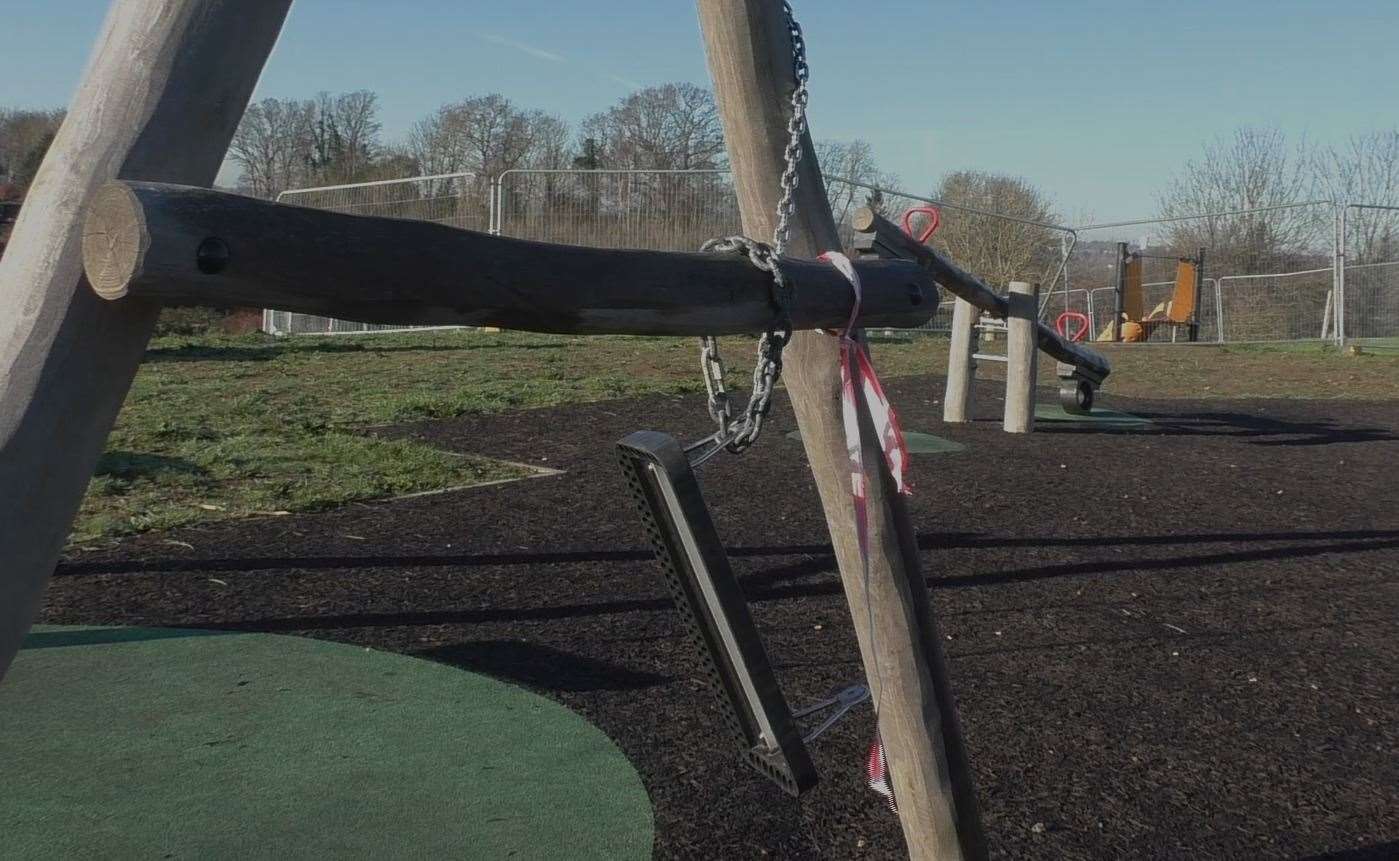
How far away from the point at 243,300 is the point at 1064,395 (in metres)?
10.2

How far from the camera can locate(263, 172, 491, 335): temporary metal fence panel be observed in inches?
738

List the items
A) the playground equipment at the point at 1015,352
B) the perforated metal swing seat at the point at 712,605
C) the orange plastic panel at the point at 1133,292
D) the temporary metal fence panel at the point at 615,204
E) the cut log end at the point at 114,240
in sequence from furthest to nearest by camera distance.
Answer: the orange plastic panel at the point at 1133,292 → the temporary metal fence panel at the point at 615,204 → the playground equipment at the point at 1015,352 → the perforated metal swing seat at the point at 712,605 → the cut log end at the point at 114,240

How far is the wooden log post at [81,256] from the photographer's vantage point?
1649 mm

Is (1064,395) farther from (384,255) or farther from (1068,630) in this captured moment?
(384,255)

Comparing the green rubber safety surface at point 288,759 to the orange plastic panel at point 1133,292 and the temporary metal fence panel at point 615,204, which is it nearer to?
the temporary metal fence panel at point 615,204

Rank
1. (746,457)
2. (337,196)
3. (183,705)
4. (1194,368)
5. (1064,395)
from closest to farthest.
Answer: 1. (183,705)
2. (746,457)
3. (1064,395)
4. (1194,368)
5. (337,196)

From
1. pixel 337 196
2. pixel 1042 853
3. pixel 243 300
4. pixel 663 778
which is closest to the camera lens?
pixel 243 300

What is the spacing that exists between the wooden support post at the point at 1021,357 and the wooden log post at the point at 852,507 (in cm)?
748

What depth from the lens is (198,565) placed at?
5.30m

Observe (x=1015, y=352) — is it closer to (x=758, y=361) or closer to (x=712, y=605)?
(x=758, y=361)

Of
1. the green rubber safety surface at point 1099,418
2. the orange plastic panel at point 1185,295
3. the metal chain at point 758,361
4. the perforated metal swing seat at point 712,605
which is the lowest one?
the green rubber safety surface at point 1099,418

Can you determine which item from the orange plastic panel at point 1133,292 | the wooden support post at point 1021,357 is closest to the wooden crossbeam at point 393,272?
the wooden support post at point 1021,357

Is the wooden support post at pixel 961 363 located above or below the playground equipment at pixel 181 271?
below

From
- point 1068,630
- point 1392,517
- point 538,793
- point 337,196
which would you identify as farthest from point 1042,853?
point 337,196
